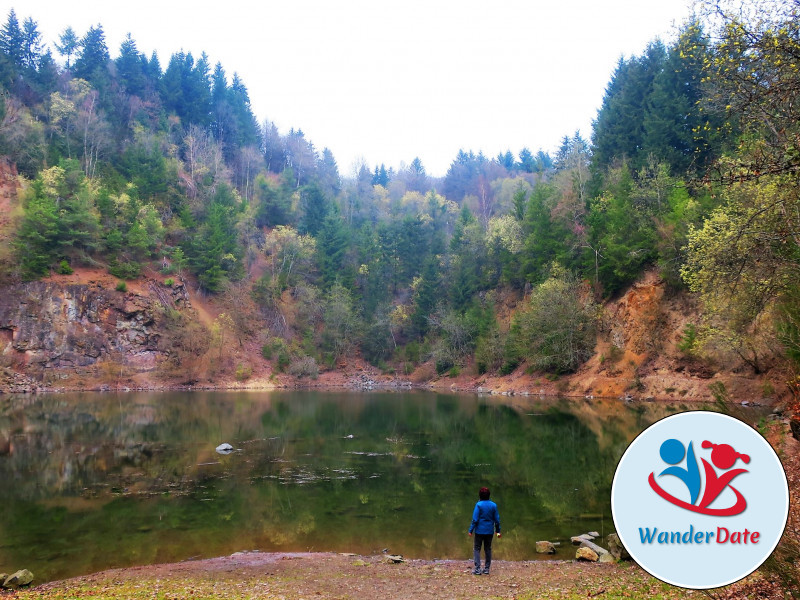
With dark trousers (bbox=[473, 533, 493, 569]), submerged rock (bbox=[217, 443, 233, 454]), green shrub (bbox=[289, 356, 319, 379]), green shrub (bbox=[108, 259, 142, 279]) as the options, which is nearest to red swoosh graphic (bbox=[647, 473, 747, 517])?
dark trousers (bbox=[473, 533, 493, 569])

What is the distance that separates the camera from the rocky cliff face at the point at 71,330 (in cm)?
5650

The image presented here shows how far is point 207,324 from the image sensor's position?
6894 cm

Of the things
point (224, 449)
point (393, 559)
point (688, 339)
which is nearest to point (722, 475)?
point (393, 559)

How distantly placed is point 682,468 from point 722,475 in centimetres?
26

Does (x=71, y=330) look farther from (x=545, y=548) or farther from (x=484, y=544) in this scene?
(x=484, y=544)

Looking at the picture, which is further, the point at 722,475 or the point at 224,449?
the point at 224,449

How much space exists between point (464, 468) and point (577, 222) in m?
46.1

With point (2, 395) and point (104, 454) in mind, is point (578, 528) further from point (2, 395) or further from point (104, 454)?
point (2, 395)

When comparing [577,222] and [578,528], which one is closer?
[578,528]

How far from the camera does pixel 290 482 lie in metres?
18.9

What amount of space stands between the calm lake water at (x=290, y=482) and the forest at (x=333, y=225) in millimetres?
14080

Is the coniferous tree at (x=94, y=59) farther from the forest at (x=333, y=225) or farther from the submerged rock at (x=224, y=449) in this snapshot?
the submerged rock at (x=224, y=449)

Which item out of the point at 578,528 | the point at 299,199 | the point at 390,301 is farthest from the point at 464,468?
the point at 299,199

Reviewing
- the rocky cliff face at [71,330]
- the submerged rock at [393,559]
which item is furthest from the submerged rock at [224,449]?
the rocky cliff face at [71,330]
